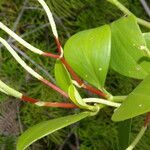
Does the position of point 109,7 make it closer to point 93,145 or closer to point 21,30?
point 21,30

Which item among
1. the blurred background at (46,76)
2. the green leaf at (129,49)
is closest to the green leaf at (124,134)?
the green leaf at (129,49)

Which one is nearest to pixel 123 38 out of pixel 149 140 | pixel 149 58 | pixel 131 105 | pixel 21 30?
pixel 149 58

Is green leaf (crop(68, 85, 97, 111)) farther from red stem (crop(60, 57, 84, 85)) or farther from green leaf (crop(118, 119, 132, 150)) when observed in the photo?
green leaf (crop(118, 119, 132, 150))

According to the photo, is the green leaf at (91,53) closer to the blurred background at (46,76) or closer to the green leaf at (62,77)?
the green leaf at (62,77)

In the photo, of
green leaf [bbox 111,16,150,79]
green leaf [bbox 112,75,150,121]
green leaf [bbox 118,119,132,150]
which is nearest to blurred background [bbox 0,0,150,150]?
green leaf [bbox 118,119,132,150]

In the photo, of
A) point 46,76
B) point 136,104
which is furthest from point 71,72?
point 46,76

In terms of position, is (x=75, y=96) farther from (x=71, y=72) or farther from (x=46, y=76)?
(x=46, y=76)
